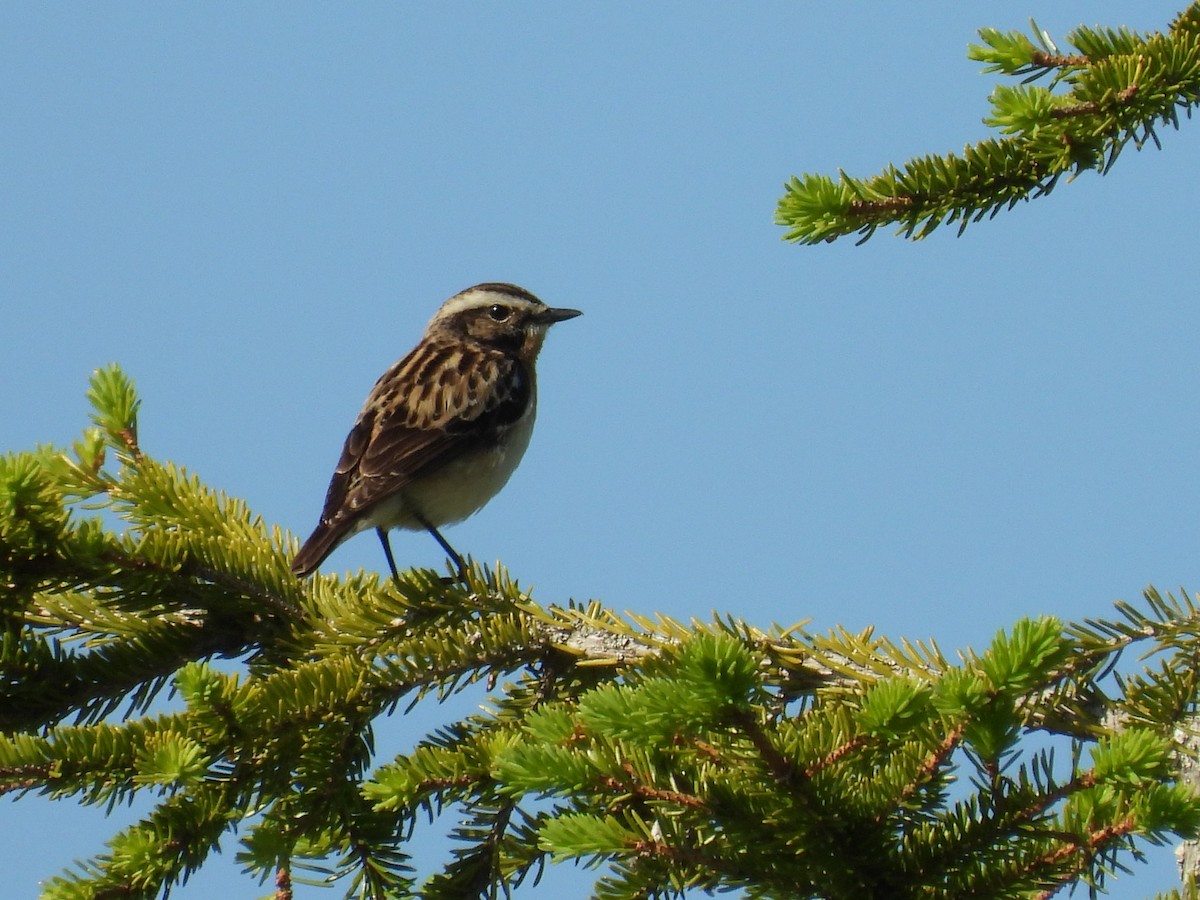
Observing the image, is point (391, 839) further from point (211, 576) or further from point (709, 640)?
point (709, 640)

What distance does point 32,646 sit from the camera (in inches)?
167

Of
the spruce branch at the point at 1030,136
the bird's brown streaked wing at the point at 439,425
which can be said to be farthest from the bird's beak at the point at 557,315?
the spruce branch at the point at 1030,136

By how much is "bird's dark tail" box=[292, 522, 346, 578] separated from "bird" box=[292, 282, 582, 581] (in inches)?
20.3

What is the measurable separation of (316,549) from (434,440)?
2.48 meters

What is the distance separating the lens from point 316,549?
5484 mm

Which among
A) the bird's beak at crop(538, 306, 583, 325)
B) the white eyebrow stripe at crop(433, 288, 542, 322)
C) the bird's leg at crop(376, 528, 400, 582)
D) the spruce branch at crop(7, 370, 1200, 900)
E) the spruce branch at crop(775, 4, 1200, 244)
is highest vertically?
the white eyebrow stripe at crop(433, 288, 542, 322)

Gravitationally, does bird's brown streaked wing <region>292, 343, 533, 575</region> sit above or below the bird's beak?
below

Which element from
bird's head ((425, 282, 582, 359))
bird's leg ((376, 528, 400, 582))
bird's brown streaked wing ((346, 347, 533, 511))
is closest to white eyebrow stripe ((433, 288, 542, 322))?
bird's head ((425, 282, 582, 359))

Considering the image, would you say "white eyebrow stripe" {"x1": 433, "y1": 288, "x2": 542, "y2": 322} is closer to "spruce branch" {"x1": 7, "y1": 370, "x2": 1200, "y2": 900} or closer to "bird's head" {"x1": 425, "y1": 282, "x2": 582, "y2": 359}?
"bird's head" {"x1": 425, "y1": 282, "x2": 582, "y2": 359}

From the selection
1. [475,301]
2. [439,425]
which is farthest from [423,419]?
[475,301]

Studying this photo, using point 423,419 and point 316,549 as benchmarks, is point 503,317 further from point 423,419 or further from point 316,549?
point 316,549

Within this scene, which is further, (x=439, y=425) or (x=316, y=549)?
(x=439, y=425)

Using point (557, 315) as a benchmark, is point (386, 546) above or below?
below

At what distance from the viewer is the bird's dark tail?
198 inches
